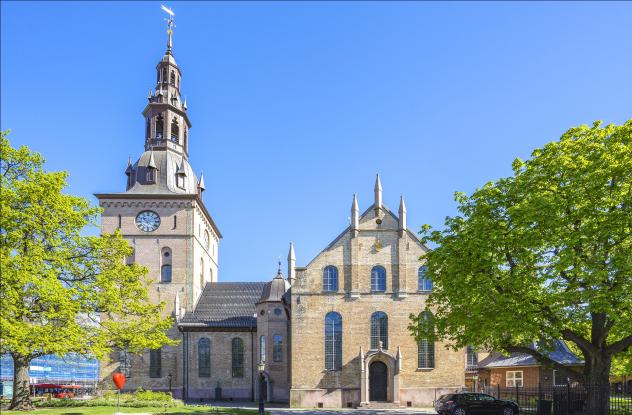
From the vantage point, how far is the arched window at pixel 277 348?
48688 millimetres

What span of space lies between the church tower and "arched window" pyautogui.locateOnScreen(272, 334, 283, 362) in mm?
8813

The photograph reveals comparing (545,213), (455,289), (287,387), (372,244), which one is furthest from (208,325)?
(545,213)

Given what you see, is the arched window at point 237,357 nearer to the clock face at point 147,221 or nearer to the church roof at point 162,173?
the clock face at point 147,221

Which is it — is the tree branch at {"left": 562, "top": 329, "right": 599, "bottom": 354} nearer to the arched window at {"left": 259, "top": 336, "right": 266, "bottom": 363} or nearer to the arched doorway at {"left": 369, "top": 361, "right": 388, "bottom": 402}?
the arched doorway at {"left": 369, "top": 361, "right": 388, "bottom": 402}

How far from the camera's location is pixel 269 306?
162ft

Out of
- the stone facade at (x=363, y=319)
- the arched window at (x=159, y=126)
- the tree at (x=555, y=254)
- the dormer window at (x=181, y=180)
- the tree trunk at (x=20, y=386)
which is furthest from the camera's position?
the arched window at (x=159, y=126)

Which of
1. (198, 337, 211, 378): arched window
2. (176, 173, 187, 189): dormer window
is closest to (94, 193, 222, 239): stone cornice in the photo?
(176, 173, 187, 189): dormer window

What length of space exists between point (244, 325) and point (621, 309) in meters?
35.2

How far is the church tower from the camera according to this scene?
168ft

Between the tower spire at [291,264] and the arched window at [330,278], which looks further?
the tower spire at [291,264]

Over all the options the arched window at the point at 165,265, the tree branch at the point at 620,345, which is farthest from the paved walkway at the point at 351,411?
the arched window at the point at 165,265

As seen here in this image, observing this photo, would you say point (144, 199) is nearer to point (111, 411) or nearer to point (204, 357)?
point (204, 357)

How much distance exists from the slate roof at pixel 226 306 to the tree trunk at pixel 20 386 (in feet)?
70.7

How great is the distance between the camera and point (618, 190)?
2439cm
